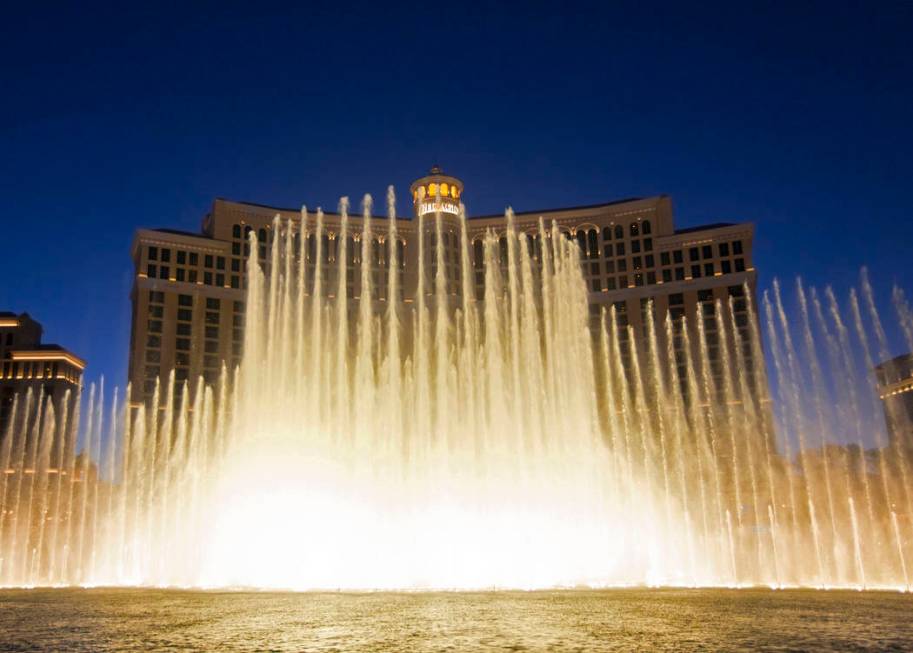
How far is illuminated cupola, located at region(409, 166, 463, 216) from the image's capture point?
84.4m

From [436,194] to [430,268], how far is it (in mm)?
7581

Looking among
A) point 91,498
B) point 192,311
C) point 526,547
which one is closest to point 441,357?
point 526,547

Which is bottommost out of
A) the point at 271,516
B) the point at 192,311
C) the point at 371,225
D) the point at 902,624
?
the point at 902,624

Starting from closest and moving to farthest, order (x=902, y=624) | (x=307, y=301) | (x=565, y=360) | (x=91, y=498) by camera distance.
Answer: (x=902, y=624), (x=565, y=360), (x=91, y=498), (x=307, y=301)

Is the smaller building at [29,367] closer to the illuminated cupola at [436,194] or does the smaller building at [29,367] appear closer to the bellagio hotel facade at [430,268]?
the bellagio hotel facade at [430,268]

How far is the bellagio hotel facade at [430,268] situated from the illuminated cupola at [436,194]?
0.37 ft

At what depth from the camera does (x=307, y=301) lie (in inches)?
3091

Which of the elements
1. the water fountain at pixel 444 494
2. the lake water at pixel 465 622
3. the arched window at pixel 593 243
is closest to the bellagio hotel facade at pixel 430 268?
the arched window at pixel 593 243

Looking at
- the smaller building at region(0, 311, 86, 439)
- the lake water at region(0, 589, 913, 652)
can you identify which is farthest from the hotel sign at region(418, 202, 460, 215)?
the lake water at region(0, 589, 913, 652)

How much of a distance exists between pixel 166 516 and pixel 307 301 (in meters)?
36.5

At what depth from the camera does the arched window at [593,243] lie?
85312 mm

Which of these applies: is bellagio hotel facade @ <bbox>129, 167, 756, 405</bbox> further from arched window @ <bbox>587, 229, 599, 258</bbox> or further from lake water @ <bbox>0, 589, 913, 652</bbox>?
lake water @ <bbox>0, 589, 913, 652</bbox>

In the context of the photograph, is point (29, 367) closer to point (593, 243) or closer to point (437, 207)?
point (437, 207)

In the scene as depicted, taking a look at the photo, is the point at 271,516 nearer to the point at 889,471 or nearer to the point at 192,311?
the point at 889,471
